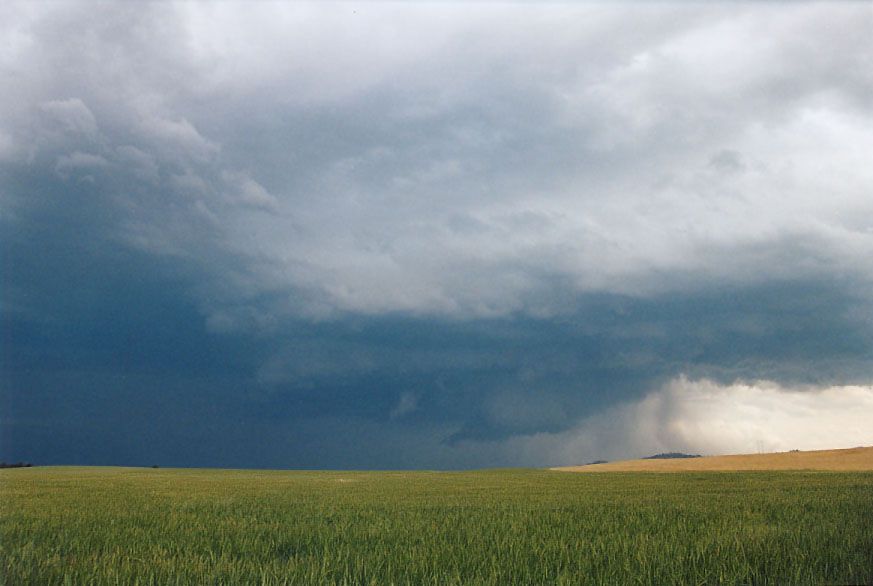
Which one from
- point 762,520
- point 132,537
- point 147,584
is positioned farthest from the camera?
point 762,520

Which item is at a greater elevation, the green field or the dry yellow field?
the green field

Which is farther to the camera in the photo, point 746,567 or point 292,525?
point 292,525

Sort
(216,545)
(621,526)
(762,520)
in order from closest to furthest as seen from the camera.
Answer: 1. (216,545)
2. (621,526)
3. (762,520)

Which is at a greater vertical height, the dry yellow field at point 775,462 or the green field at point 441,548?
the green field at point 441,548

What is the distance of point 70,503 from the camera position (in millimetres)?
17688

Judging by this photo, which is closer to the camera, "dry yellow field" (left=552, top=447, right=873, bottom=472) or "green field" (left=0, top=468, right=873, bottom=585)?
"green field" (left=0, top=468, right=873, bottom=585)

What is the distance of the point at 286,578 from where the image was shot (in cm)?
612

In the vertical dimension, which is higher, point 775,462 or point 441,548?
point 441,548

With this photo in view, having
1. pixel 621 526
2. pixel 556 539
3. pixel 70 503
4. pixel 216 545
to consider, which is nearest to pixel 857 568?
pixel 556 539

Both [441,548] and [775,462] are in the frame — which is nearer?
[441,548]

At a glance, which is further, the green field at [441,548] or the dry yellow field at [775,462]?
the dry yellow field at [775,462]

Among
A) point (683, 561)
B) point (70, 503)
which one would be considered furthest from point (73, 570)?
point (70, 503)

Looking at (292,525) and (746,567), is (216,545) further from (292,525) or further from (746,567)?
(746,567)

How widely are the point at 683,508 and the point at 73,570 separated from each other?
13263mm
